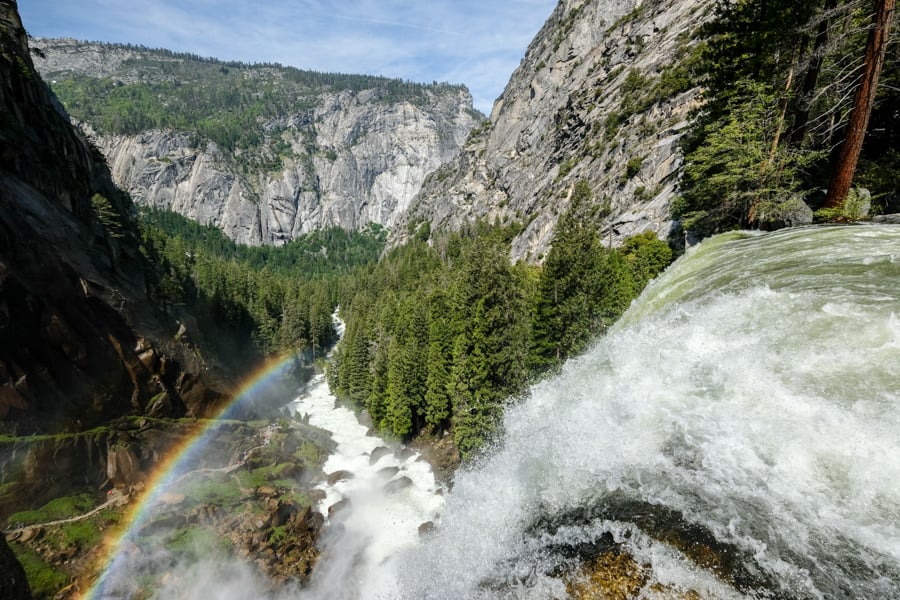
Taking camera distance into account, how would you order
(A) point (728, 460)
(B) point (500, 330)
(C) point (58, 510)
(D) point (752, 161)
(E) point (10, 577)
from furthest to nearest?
(B) point (500, 330) → (C) point (58, 510) → (D) point (752, 161) → (E) point (10, 577) → (A) point (728, 460)

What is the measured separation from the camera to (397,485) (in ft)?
115

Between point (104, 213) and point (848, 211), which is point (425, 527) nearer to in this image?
point (848, 211)

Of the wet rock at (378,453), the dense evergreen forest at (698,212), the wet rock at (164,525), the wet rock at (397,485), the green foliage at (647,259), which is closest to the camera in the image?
the dense evergreen forest at (698,212)

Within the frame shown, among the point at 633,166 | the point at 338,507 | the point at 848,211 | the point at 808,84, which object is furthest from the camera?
the point at 633,166

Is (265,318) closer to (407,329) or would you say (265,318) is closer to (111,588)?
(407,329)

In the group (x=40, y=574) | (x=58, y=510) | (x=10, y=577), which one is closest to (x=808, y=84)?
(x=10, y=577)

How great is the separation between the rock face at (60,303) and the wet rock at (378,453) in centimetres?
1820

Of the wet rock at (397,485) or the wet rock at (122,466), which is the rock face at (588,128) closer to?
the wet rock at (397,485)

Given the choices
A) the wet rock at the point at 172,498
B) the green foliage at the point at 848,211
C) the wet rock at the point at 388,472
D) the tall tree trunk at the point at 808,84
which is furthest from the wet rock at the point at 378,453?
the tall tree trunk at the point at 808,84

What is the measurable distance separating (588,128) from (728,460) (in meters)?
99.1

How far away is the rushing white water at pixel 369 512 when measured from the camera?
2477cm

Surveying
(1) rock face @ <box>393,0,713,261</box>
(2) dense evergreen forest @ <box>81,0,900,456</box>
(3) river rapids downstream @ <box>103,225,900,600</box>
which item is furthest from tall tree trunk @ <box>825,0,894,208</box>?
(1) rock face @ <box>393,0,713,261</box>

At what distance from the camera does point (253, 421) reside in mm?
46844

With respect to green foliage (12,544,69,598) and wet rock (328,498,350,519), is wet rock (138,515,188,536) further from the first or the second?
wet rock (328,498,350,519)
